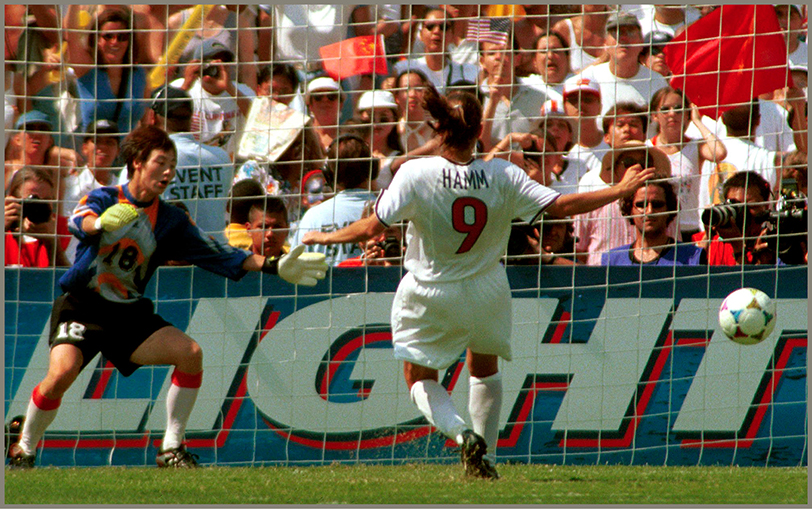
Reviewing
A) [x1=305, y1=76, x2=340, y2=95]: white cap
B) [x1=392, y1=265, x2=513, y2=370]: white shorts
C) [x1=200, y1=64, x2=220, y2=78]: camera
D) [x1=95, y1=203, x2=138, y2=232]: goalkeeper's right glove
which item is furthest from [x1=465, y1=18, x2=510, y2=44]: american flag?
Answer: [x1=95, y1=203, x2=138, y2=232]: goalkeeper's right glove

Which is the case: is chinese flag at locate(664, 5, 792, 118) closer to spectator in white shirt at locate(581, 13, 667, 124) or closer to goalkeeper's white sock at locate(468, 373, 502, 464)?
spectator in white shirt at locate(581, 13, 667, 124)

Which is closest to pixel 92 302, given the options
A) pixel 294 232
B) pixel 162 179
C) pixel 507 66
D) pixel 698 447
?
pixel 162 179

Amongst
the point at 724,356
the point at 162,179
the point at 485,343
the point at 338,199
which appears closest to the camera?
the point at 485,343

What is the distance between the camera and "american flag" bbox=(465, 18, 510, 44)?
8.38m

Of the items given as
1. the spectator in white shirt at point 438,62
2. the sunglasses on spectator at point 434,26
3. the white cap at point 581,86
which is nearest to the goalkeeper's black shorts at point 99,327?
the spectator in white shirt at point 438,62

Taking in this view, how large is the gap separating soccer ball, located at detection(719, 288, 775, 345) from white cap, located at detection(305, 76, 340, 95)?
3.94 meters

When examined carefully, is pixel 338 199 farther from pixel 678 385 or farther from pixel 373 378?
pixel 678 385

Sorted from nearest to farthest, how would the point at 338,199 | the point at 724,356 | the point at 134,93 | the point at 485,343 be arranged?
the point at 485,343 → the point at 724,356 → the point at 338,199 → the point at 134,93

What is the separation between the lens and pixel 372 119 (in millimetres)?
8367

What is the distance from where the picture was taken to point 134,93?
8.59 m

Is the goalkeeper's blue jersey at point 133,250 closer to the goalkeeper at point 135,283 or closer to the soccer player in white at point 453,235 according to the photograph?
the goalkeeper at point 135,283

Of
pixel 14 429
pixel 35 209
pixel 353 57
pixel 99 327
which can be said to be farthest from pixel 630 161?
pixel 14 429

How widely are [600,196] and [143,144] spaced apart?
9.13 ft

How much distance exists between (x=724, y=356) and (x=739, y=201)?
1.24 m
